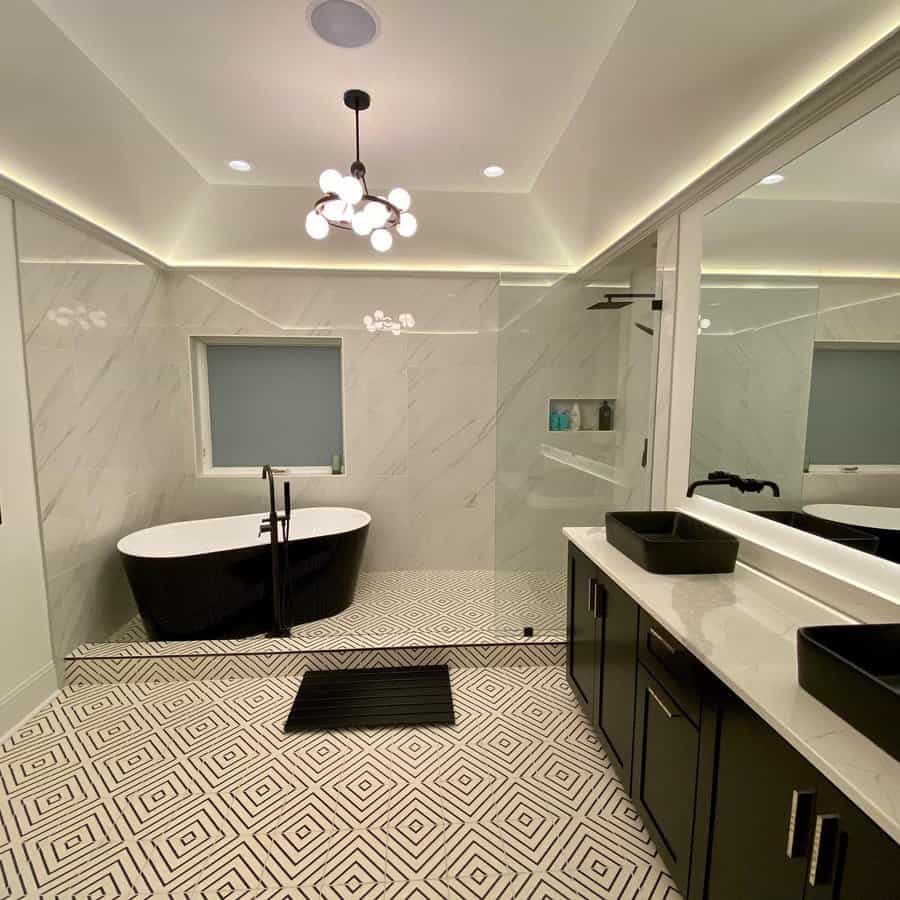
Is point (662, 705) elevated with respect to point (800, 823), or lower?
lower

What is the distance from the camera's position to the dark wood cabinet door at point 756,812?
91 centimetres

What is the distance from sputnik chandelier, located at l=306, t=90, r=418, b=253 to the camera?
6.38 feet

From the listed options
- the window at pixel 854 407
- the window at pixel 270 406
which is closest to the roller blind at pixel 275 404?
the window at pixel 270 406

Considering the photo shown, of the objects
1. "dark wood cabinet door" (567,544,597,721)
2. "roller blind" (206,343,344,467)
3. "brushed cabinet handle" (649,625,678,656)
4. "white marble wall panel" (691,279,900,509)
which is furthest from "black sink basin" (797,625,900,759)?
"roller blind" (206,343,344,467)

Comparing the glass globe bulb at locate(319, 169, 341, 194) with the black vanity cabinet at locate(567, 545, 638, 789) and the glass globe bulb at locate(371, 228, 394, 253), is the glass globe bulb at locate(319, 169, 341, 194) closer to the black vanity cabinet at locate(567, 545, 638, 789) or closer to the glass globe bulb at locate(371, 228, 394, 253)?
the glass globe bulb at locate(371, 228, 394, 253)

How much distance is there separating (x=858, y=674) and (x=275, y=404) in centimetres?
396

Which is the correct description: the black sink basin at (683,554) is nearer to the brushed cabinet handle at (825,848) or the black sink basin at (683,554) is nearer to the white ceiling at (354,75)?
the brushed cabinet handle at (825,848)

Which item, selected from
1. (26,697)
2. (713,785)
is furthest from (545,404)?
(26,697)

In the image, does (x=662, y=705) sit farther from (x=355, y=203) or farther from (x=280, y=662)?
(x=355, y=203)

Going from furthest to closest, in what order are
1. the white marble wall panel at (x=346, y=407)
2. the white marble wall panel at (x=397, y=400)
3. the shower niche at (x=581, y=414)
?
the white marble wall panel at (x=397, y=400) → the shower niche at (x=581, y=414) → the white marble wall panel at (x=346, y=407)

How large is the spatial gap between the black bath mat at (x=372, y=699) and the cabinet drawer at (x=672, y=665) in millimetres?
1176

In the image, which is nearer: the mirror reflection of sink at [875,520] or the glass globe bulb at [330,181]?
the mirror reflection of sink at [875,520]

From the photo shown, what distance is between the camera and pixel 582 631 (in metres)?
2.20

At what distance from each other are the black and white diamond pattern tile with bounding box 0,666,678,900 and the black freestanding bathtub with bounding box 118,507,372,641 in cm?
45
